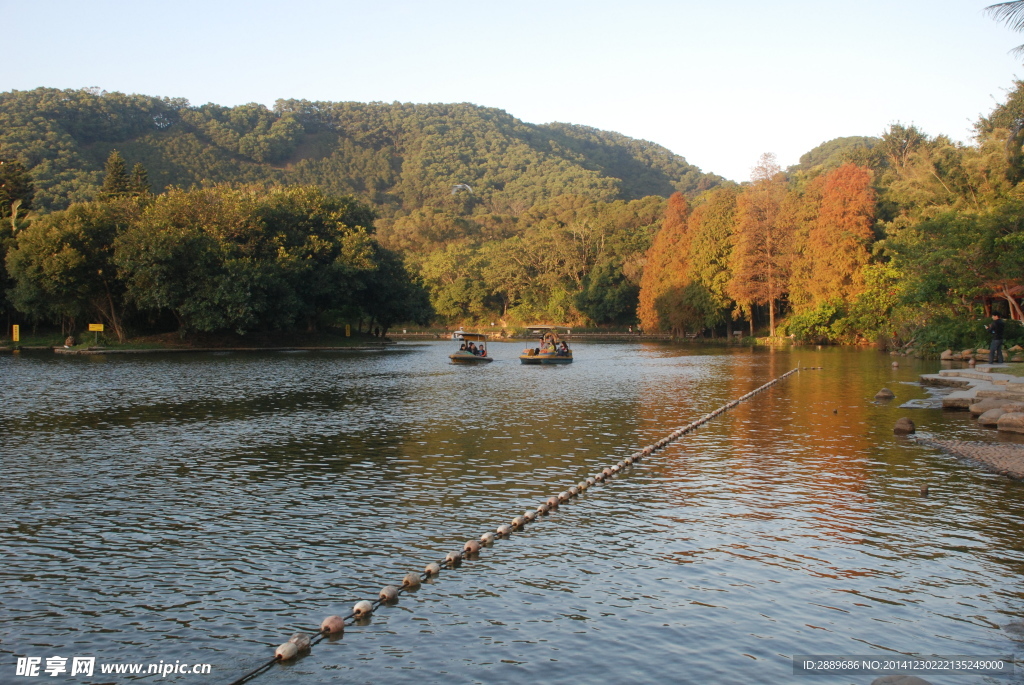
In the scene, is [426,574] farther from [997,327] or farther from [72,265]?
[72,265]

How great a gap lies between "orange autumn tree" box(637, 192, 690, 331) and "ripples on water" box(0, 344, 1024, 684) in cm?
6635

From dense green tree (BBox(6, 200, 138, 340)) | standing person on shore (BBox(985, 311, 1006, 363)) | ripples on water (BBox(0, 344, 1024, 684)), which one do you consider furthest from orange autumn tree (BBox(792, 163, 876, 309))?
dense green tree (BBox(6, 200, 138, 340))


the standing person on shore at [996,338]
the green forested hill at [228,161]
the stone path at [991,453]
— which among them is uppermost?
the green forested hill at [228,161]

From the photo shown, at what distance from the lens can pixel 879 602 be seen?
27.3 feet

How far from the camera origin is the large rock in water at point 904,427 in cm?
1906

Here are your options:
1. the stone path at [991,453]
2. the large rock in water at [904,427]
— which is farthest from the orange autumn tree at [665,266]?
the stone path at [991,453]

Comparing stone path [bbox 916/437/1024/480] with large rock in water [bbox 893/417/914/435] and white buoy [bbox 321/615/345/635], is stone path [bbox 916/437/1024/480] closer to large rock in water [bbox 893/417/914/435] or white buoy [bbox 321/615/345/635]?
large rock in water [bbox 893/417/914/435]

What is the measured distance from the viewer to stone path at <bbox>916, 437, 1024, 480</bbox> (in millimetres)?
14617

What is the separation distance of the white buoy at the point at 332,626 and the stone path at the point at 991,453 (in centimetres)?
1175

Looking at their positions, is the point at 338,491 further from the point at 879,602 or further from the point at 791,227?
the point at 791,227

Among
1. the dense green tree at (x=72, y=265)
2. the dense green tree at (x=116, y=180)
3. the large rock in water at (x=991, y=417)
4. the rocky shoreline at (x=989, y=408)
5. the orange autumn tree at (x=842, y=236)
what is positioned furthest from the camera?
the dense green tree at (x=116, y=180)

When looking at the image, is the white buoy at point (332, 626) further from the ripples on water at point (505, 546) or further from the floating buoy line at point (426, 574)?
the ripples on water at point (505, 546)

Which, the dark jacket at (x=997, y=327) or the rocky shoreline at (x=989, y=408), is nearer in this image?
the rocky shoreline at (x=989, y=408)

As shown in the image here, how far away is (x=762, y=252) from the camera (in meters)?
75.1
